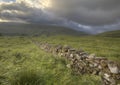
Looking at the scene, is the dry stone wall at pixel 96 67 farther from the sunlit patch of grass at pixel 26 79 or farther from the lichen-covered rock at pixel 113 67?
the sunlit patch of grass at pixel 26 79

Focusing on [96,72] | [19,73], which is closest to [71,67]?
[96,72]

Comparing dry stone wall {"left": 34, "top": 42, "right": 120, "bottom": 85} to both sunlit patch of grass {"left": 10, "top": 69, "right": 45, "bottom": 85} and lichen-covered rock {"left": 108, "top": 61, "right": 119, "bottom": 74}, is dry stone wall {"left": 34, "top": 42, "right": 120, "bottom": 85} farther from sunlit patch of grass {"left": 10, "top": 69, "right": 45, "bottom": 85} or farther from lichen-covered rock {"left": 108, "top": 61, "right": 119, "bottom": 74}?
sunlit patch of grass {"left": 10, "top": 69, "right": 45, "bottom": 85}

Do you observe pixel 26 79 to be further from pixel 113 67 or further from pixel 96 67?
pixel 96 67

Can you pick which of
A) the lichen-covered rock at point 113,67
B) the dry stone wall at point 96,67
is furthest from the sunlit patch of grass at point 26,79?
the lichen-covered rock at point 113,67

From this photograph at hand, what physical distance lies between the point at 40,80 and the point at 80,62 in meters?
3.51

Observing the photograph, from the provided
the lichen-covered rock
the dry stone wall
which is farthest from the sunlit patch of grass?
the lichen-covered rock

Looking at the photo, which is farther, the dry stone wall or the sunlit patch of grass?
the dry stone wall

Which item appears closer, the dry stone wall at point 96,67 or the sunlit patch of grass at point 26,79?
the sunlit patch of grass at point 26,79

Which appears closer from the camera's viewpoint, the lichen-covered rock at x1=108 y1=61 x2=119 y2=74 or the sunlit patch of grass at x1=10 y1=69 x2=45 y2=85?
the sunlit patch of grass at x1=10 y1=69 x2=45 y2=85

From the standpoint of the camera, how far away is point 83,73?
29.8 ft

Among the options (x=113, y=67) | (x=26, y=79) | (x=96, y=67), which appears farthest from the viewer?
(x=96, y=67)

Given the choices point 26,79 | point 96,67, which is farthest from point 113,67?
point 26,79

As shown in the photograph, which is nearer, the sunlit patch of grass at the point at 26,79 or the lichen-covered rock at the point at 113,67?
the sunlit patch of grass at the point at 26,79

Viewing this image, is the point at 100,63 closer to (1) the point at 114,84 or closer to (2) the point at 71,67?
(1) the point at 114,84
